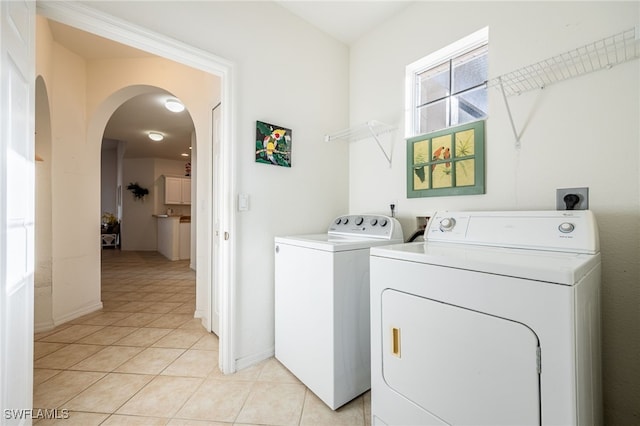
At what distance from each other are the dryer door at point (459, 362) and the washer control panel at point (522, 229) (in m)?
0.53

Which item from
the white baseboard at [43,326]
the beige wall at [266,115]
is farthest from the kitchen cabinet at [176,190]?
the beige wall at [266,115]

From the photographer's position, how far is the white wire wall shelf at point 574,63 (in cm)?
114

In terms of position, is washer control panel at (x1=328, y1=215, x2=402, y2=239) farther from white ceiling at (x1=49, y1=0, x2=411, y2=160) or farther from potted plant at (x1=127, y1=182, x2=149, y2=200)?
potted plant at (x1=127, y1=182, x2=149, y2=200)

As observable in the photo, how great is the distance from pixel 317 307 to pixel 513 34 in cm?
186

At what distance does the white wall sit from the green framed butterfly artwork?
3.46ft

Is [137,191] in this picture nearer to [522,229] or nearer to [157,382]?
[157,382]

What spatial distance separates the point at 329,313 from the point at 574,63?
1702 millimetres

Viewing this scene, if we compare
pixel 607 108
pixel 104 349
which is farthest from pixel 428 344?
pixel 104 349

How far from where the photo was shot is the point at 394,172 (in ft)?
6.79

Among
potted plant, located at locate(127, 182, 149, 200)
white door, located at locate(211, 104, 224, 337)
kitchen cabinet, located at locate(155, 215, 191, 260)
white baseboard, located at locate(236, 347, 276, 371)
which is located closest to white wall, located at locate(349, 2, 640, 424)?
white baseboard, located at locate(236, 347, 276, 371)

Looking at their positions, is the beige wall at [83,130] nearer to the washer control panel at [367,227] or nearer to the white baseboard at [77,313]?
the white baseboard at [77,313]

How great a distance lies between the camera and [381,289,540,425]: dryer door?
0.80 metres

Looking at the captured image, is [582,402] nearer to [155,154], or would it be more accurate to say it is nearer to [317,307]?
[317,307]

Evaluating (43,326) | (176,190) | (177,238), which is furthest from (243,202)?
(176,190)
